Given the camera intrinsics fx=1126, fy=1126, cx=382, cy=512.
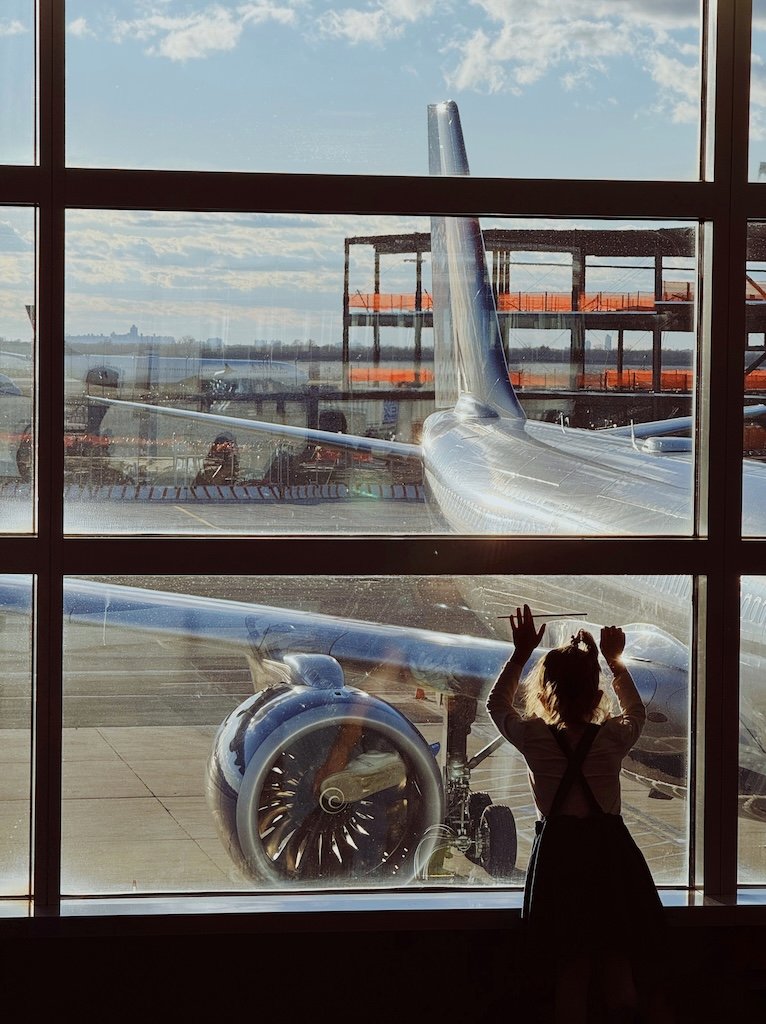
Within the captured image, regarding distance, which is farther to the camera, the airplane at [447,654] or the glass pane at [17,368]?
the airplane at [447,654]

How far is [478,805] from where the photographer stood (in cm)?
256

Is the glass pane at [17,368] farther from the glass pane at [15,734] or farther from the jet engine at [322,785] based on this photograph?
the jet engine at [322,785]

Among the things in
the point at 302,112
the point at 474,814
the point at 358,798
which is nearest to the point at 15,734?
the point at 358,798

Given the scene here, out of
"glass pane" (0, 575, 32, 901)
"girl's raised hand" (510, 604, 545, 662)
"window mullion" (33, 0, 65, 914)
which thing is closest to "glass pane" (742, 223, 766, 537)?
"girl's raised hand" (510, 604, 545, 662)

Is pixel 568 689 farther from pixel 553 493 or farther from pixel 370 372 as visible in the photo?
pixel 370 372

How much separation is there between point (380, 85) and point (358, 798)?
5.32 feet

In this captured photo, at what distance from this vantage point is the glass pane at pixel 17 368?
7.95 ft

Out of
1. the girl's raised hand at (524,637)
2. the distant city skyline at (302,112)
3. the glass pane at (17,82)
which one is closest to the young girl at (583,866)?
the girl's raised hand at (524,637)

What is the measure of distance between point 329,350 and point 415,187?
402mm

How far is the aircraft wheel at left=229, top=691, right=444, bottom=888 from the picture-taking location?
254cm

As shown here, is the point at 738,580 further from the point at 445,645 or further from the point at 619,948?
the point at 619,948

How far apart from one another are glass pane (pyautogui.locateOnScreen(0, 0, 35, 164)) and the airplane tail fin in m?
0.87

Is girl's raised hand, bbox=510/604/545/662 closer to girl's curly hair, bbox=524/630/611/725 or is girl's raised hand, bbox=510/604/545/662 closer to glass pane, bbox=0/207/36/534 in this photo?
girl's curly hair, bbox=524/630/611/725

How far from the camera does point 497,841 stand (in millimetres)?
2574
